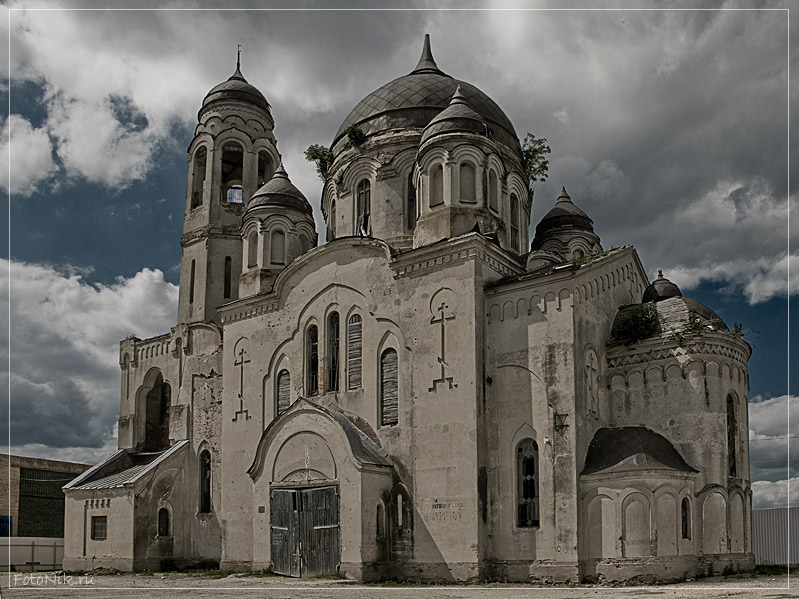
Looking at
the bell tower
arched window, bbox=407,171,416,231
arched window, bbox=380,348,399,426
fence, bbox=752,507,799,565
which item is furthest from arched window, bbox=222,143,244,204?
fence, bbox=752,507,799,565

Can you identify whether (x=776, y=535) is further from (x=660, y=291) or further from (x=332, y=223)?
(x=332, y=223)

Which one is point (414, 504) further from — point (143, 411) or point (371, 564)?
point (143, 411)

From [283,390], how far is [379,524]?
5675 millimetres

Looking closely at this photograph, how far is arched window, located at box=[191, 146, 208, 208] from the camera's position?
31016 mm

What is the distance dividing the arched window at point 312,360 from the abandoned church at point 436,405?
0.06 metres

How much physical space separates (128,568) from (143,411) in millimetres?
6729

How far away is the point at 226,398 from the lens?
25484 mm

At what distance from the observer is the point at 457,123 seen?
23188 millimetres

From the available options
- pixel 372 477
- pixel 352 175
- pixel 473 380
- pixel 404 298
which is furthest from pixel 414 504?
pixel 352 175

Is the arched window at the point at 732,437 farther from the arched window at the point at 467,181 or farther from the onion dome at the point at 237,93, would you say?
the onion dome at the point at 237,93

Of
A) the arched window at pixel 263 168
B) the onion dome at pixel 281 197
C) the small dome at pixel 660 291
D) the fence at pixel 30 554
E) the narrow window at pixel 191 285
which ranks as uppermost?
the arched window at pixel 263 168

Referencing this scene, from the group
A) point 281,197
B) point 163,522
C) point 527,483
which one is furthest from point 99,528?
point 527,483

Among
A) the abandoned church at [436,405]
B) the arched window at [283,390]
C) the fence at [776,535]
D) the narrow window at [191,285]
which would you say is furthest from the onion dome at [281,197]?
the fence at [776,535]

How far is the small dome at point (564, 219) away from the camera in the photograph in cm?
2950
